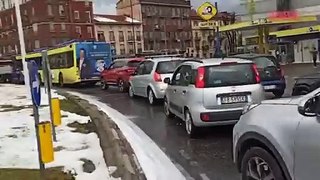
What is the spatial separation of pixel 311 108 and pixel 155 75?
486 inches

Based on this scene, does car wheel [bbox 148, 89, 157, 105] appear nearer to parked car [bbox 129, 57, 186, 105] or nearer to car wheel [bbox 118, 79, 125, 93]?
parked car [bbox 129, 57, 186, 105]

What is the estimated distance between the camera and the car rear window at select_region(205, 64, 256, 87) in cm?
950

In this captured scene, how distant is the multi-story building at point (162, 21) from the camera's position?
114188mm

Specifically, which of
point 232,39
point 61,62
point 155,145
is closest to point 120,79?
point 61,62

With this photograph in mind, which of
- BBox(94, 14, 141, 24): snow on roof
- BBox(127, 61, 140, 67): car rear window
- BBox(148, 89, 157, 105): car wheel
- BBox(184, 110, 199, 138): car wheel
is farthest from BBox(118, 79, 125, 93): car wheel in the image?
BBox(94, 14, 141, 24): snow on roof

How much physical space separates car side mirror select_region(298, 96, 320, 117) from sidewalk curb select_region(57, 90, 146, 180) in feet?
9.71

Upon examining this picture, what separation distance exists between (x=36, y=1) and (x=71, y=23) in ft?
25.3

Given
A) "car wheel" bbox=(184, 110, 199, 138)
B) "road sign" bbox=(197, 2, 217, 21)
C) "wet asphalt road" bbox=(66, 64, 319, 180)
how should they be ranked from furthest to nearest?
"road sign" bbox=(197, 2, 217, 21)
"car wheel" bbox=(184, 110, 199, 138)
"wet asphalt road" bbox=(66, 64, 319, 180)

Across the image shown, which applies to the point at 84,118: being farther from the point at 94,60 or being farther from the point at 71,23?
the point at 71,23

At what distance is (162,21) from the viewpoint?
120 metres

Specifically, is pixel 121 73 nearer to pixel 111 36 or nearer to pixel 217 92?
pixel 217 92

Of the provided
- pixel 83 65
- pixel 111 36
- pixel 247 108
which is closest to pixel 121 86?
pixel 83 65

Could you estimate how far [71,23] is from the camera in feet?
300

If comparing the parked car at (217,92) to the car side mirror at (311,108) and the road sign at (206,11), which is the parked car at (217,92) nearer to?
the car side mirror at (311,108)
